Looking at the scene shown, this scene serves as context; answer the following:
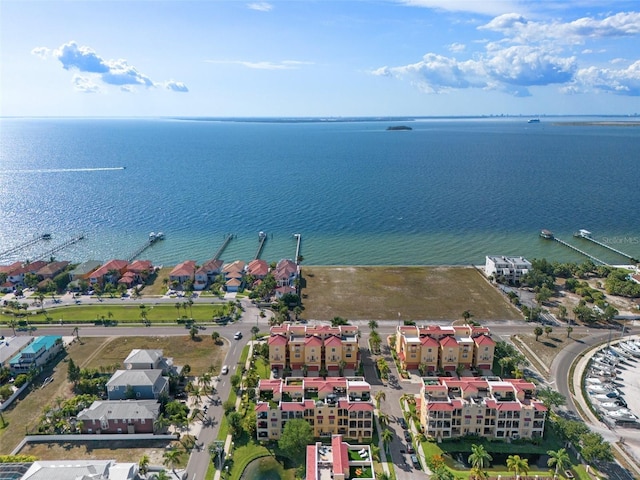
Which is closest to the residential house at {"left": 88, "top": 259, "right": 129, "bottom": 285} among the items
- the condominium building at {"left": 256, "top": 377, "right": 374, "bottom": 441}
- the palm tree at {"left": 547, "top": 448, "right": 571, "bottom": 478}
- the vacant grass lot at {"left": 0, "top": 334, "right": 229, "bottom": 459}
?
the vacant grass lot at {"left": 0, "top": 334, "right": 229, "bottom": 459}

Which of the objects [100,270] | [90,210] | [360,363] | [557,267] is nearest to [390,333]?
[360,363]

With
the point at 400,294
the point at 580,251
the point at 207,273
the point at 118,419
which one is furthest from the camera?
the point at 580,251

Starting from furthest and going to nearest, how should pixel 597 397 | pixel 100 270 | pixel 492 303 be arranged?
pixel 100 270
pixel 492 303
pixel 597 397

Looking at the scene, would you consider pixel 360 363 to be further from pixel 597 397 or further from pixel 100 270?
pixel 100 270

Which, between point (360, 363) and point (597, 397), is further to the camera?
point (360, 363)

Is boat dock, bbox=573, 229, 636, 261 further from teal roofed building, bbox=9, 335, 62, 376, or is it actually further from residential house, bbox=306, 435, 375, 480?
teal roofed building, bbox=9, 335, 62, 376

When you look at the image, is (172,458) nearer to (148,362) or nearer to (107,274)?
(148,362)

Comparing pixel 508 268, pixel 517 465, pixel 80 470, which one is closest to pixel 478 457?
pixel 517 465
